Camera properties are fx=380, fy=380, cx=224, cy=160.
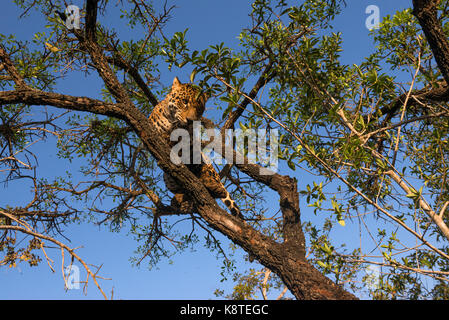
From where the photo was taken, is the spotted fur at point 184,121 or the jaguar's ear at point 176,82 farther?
the jaguar's ear at point 176,82

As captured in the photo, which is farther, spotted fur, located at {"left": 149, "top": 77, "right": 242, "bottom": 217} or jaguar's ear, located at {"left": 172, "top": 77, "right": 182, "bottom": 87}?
jaguar's ear, located at {"left": 172, "top": 77, "right": 182, "bottom": 87}

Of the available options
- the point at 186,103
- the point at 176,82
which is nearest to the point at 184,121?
the point at 186,103

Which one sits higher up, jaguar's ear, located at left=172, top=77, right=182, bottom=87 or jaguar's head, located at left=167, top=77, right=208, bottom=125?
jaguar's ear, located at left=172, top=77, right=182, bottom=87

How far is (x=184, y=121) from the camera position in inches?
249

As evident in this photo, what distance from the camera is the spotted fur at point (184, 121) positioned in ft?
20.7

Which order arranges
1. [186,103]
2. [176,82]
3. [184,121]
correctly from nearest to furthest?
[184,121]
[186,103]
[176,82]

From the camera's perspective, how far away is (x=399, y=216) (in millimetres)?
4434

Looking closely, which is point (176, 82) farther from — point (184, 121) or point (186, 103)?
point (184, 121)

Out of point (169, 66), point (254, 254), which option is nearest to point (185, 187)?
point (254, 254)

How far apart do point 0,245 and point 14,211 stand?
64 centimetres

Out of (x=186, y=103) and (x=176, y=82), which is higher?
(x=176, y=82)

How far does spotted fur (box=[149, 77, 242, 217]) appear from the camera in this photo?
6.32 meters

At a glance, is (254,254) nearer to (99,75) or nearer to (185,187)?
(185,187)

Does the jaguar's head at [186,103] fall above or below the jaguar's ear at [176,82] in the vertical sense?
below
